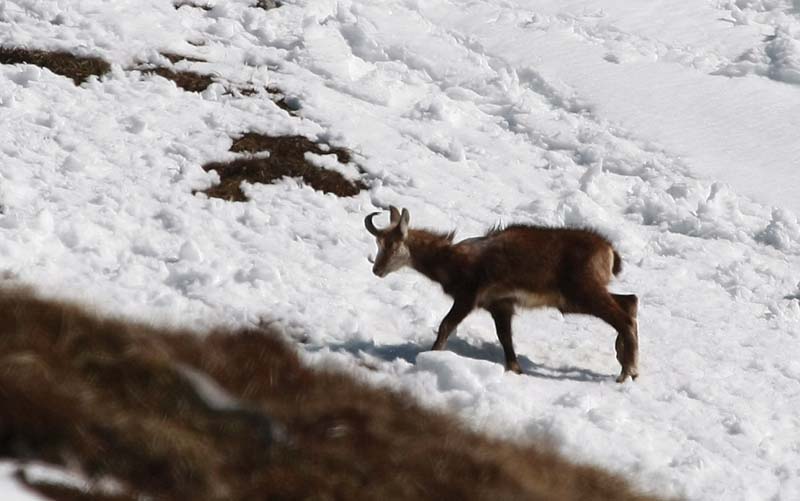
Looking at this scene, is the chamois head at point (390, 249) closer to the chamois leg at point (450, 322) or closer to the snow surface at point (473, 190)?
the snow surface at point (473, 190)

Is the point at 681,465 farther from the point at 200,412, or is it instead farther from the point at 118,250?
the point at 118,250

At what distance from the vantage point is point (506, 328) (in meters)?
11.5

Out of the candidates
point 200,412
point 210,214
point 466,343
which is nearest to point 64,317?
point 200,412

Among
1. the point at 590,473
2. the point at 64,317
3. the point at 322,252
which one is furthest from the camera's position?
the point at 322,252

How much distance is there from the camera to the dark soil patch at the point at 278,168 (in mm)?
15117

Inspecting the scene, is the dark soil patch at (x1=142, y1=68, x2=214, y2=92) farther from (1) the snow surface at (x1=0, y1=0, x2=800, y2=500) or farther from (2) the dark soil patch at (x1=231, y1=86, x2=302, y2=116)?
(2) the dark soil patch at (x1=231, y1=86, x2=302, y2=116)

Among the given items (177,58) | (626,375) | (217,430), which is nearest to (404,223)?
(626,375)

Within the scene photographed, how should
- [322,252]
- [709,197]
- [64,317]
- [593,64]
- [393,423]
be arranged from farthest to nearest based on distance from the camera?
[593,64] < [709,197] < [322,252] < [393,423] < [64,317]

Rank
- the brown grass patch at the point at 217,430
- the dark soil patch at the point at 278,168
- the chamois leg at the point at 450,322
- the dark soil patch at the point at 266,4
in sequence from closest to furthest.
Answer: the brown grass patch at the point at 217,430
the chamois leg at the point at 450,322
the dark soil patch at the point at 278,168
the dark soil patch at the point at 266,4

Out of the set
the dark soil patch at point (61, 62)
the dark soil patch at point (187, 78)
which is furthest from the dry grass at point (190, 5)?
the dark soil patch at point (61, 62)

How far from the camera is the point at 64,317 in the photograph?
7.62m

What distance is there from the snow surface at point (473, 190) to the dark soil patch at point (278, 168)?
0.24 m

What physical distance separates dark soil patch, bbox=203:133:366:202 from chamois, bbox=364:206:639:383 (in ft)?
12.7

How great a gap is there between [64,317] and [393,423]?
8.11 feet
